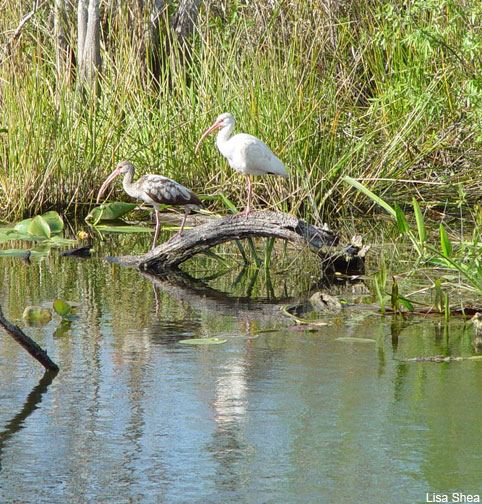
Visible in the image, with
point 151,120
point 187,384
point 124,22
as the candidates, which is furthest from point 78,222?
point 187,384

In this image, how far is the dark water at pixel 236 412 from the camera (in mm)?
2957

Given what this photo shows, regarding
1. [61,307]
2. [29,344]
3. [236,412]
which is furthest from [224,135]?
[236,412]

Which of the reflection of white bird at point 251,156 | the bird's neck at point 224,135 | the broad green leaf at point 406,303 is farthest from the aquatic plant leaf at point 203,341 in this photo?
the bird's neck at point 224,135

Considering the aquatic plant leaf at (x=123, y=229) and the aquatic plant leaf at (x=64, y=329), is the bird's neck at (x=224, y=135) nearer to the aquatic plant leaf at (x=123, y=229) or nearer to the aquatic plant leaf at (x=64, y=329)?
the aquatic plant leaf at (x=123, y=229)

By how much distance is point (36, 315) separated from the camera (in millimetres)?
5109

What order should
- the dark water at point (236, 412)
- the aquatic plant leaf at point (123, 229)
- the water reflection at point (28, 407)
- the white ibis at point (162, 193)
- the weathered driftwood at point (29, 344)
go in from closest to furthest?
the dark water at point (236, 412) → the water reflection at point (28, 407) → the weathered driftwood at point (29, 344) → the white ibis at point (162, 193) → the aquatic plant leaf at point (123, 229)

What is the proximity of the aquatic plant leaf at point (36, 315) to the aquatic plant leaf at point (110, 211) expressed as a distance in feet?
12.2

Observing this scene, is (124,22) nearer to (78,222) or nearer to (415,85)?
(78,222)

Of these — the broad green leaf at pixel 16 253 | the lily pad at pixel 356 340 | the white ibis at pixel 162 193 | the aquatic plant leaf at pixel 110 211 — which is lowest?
the lily pad at pixel 356 340

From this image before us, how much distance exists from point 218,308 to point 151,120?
493 centimetres

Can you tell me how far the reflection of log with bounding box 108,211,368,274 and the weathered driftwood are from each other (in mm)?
2818

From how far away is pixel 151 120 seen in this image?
10.1 metres

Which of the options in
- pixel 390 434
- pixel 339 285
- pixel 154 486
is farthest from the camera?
pixel 339 285

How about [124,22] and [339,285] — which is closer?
[339,285]
